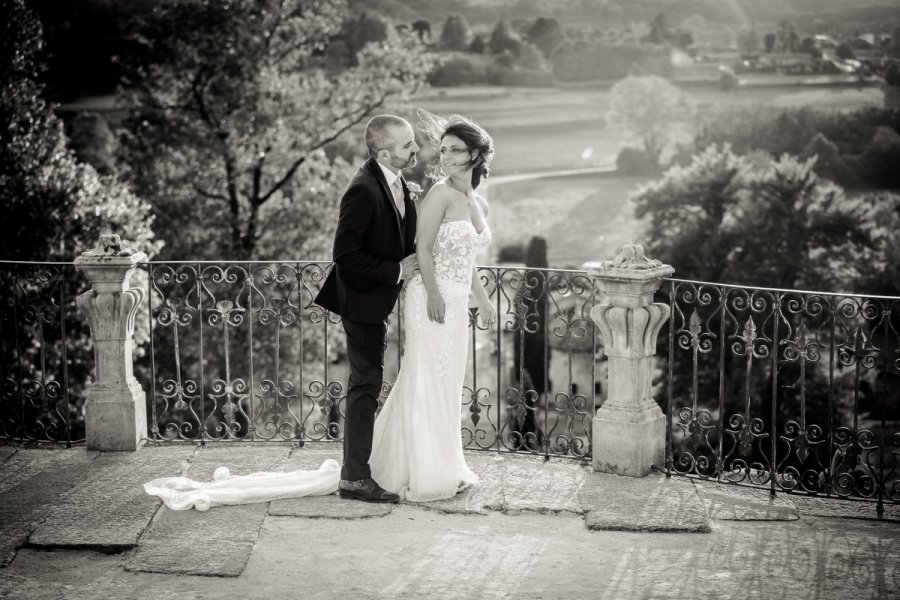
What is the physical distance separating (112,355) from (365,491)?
83.1 inches

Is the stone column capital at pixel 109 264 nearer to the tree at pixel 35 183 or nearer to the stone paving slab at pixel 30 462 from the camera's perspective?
the stone paving slab at pixel 30 462

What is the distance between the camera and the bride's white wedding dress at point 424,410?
5621 mm

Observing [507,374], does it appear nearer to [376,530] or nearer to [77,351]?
[77,351]

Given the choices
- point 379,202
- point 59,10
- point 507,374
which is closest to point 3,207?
point 59,10

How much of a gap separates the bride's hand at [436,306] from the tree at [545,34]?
92.2 ft

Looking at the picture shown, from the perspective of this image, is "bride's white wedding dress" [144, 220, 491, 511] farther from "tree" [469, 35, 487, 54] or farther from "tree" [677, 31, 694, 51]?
"tree" [677, 31, 694, 51]

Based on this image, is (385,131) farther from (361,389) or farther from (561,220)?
(561,220)

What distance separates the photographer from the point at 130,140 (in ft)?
74.9

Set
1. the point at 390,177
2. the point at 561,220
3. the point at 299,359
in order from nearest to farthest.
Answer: the point at 390,177, the point at 299,359, the point at 561,220

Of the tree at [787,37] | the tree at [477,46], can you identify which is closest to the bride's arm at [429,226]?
the tree at [477,46]

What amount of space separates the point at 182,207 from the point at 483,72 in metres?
11.7

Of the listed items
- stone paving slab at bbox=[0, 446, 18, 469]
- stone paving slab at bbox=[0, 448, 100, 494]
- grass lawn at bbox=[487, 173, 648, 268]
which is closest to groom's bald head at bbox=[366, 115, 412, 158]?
stone paving slab at bbox=[0, 448, 100, 494]

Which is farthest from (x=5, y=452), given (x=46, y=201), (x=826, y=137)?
(x=826, y=137)

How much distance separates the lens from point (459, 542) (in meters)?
5.09
